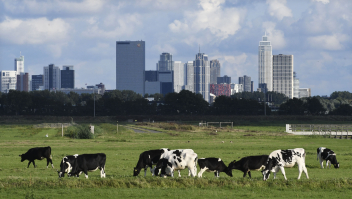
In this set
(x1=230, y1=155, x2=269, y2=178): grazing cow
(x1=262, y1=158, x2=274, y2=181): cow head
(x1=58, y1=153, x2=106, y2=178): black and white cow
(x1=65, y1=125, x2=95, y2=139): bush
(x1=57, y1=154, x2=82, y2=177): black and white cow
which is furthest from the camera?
(x1=65, y1=125, x2=95, y2=139): bush

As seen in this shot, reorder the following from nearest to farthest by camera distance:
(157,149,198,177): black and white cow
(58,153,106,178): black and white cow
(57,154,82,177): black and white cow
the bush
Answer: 1. (157,149,198,177): black and white cow
2. (58,153,106,178): black and white cow
3. (57,154,82,177): black and white cow
4. the bush

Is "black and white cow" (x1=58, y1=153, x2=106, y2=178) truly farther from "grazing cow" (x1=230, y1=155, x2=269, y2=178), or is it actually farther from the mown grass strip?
"grazing cow" (x1=230, y1=155, x2=269, y2=178)

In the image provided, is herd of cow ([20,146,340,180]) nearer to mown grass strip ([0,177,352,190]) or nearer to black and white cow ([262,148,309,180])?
black and white cow ([262,148,309,180])

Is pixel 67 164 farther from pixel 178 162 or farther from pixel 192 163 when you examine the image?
pixel 192 163

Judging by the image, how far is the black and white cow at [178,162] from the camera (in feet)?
84.3

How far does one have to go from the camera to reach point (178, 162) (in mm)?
25719

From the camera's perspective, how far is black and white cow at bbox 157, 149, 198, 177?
25688 mm

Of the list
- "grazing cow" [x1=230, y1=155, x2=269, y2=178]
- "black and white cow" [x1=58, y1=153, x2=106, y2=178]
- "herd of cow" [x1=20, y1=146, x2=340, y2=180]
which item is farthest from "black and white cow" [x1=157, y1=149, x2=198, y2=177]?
"black and white cow" [x1=58, y1=153, x2=106, y2=178]

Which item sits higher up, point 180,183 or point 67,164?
point 67,164

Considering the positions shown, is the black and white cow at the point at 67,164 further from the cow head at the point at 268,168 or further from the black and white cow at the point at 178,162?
the cow head at the point at 268,168

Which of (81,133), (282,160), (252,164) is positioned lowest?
(81,133)

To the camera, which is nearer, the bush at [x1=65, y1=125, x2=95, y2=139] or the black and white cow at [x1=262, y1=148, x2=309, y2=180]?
the black and white cow at [x1=262, y1=148, x2=309, y2=180]

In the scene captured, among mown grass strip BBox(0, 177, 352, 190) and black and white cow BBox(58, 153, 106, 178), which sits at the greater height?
black and white cow BBox(58, 153, 106, 178)

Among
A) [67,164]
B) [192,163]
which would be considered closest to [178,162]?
[192,163]
